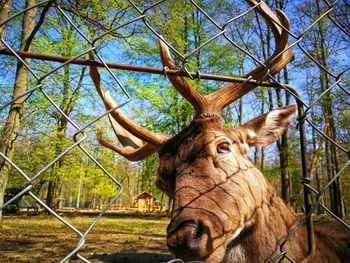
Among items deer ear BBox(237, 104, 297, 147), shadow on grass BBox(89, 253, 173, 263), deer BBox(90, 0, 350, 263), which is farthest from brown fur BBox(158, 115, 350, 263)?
shadow on grass BBox(89, 253, 173, 263)

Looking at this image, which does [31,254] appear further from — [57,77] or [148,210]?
[148,210]

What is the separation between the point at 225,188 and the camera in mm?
2604

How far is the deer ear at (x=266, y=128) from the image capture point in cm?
320

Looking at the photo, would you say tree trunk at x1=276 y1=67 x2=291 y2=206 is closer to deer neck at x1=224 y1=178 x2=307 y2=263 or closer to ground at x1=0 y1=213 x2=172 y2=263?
ground at x1=0 y1=213 x2=172 y2=263

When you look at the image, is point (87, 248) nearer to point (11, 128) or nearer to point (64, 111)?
point (11, 128)

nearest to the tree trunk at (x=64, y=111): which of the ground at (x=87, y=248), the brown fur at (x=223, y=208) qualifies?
the ground at (x=87, y=248)

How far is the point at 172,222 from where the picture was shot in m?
2.29

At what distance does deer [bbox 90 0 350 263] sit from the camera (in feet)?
7.37

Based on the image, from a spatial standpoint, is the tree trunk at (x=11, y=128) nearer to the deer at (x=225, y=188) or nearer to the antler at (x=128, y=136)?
the antler at (x=128, y=136)

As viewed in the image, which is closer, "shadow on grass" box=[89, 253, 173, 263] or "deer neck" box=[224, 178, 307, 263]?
"deer neck" box=[224, 178, 307, 263]

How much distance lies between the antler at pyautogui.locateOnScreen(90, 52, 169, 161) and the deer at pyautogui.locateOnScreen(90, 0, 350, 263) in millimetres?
11

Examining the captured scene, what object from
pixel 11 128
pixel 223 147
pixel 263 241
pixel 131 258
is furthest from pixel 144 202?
pixel 263 241

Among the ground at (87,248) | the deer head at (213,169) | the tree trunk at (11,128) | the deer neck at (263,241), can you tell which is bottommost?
the ground at (87,248)

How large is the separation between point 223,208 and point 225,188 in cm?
22
